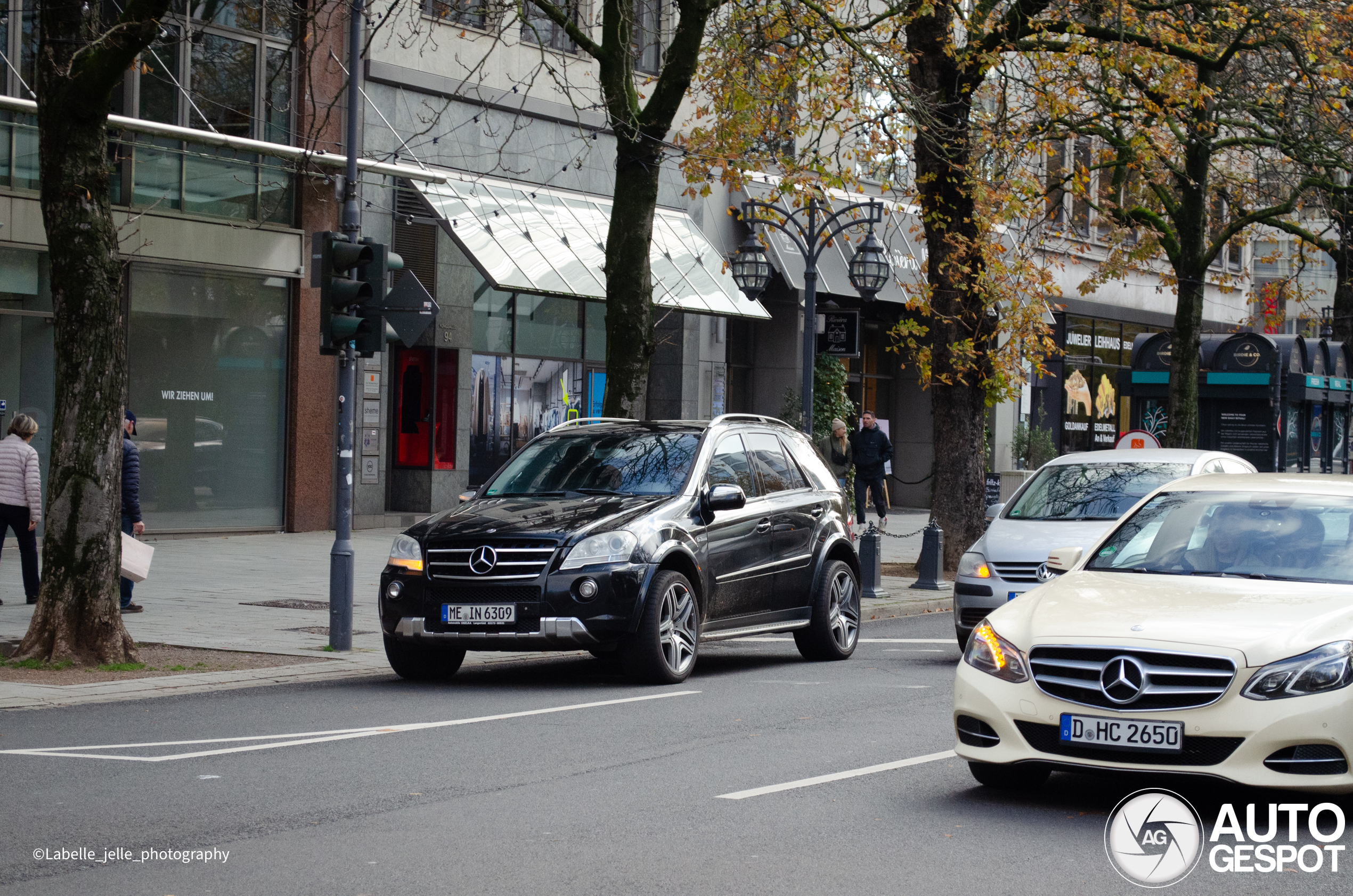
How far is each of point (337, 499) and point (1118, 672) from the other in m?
8.00

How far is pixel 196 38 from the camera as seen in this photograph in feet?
51.6

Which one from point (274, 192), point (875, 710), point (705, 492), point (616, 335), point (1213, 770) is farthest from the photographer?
point (274, 192)

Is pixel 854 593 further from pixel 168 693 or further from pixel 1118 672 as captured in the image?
pixel 1118 672

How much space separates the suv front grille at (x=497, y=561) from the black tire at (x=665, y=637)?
0.73 m

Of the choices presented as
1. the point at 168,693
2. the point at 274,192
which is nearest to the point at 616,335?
the point at 168,693

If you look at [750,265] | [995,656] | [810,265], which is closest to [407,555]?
[995,656]

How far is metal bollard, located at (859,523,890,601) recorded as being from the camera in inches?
721

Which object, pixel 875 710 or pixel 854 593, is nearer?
pixel 875 710

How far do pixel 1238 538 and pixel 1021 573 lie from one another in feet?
16.5

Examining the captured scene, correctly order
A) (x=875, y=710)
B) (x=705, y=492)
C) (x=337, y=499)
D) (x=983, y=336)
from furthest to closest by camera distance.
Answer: (x=983, y=336)
(x=337, y=499)
(x=705, y=492)
(x=875, y=710)

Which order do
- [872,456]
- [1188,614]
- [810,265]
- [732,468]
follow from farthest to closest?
[872,456], [810,265], [732,468], [1188,614]

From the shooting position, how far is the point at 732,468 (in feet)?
40.1

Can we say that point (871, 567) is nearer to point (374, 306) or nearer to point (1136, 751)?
point (374, 306)

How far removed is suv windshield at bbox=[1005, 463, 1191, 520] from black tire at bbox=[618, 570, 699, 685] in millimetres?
3568
